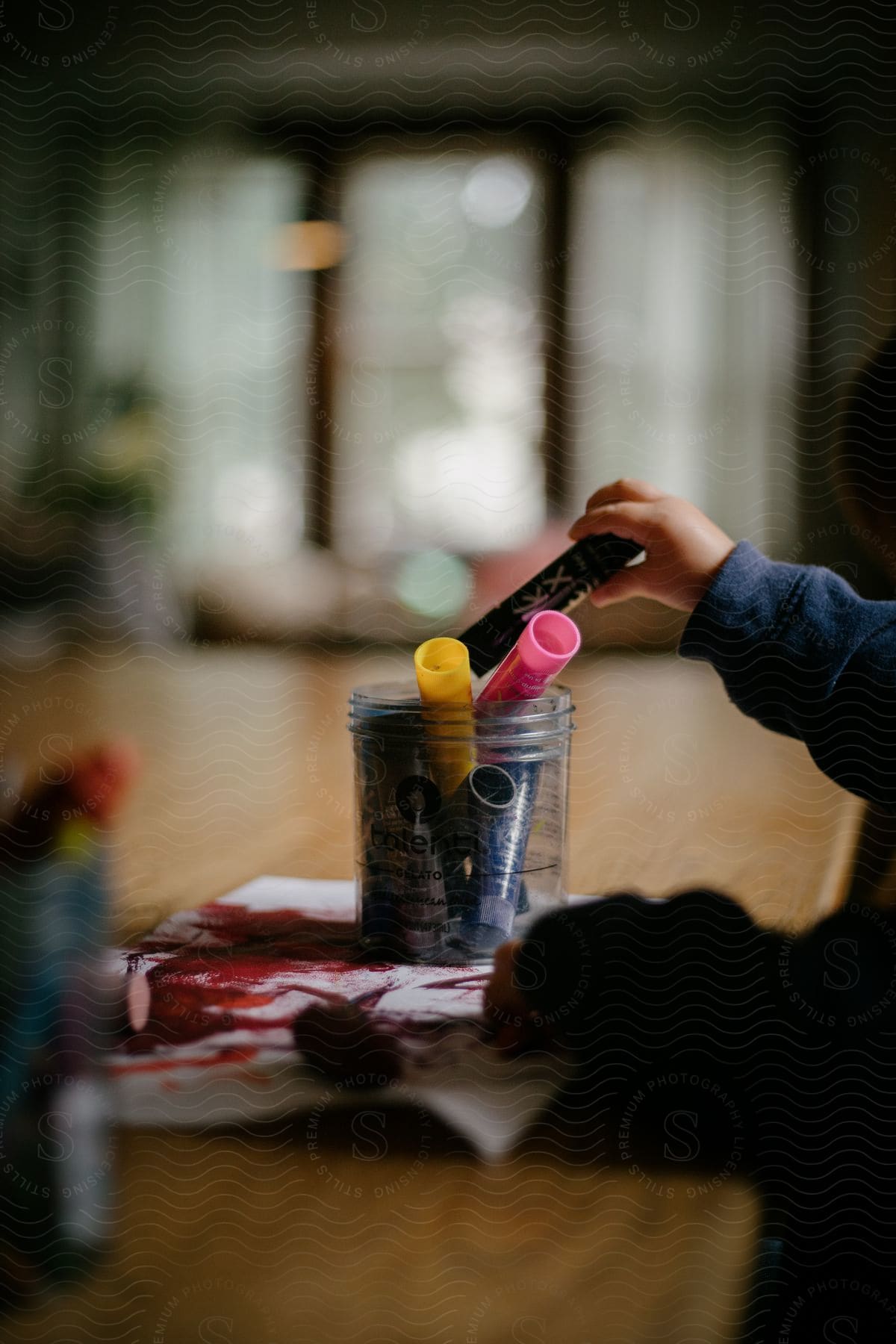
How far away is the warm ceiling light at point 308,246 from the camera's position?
393 mm

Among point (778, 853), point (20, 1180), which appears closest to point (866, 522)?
point (778, 853)

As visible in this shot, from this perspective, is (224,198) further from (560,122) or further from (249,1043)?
(249,1043)

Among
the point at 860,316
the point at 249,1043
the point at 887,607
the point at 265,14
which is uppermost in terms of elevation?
the point at 265,14

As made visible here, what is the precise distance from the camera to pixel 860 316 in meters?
0.38

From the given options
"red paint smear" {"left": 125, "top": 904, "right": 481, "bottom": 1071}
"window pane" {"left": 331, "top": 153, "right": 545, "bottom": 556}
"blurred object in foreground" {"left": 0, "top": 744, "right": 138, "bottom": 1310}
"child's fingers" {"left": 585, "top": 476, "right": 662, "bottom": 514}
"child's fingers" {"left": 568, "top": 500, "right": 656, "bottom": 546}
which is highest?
"window pane" {"left": 331, "top": 153, "right": 545, "bottom": 556}

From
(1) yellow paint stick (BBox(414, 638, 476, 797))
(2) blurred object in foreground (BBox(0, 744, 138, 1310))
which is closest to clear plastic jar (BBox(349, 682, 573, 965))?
(1) yellow paint stick (BBox(414, 638, 476, 797))

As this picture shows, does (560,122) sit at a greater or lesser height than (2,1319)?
greater

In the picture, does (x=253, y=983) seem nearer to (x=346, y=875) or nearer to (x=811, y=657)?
(x=346, y=875)

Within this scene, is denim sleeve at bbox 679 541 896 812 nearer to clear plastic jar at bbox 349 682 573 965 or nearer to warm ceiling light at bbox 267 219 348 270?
clear plastic jar at bbox 349 682 573 965

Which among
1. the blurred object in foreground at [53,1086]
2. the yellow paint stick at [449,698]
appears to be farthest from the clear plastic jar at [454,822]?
the blurred object in foreground at [53,1086]

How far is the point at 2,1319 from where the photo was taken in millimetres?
341

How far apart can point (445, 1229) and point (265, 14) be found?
0.50 m

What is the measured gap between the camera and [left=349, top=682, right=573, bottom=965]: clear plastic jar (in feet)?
1.07

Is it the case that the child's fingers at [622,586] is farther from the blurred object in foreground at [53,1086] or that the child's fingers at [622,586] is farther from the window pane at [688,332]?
the blurred object in foreground at [53,1086]
